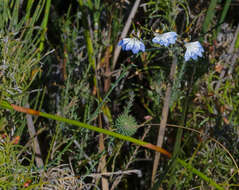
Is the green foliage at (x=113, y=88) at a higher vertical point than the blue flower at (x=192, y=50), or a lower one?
lower

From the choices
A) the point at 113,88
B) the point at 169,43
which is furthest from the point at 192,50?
the point at 113,88

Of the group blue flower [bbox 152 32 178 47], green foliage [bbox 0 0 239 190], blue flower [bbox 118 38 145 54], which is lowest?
green foliage [bbox 0 0 239 190]

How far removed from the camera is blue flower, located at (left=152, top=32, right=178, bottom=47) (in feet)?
2.56

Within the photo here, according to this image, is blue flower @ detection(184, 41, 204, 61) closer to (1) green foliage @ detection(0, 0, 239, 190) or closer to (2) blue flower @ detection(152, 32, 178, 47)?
(2) blue flower @ detection(152, 32, 178, 47)

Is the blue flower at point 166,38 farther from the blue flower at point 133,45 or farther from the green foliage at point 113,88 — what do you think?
the green foliage at point 113,88

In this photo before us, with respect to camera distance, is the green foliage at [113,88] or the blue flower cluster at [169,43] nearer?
the blue flower cluster at [169,43]

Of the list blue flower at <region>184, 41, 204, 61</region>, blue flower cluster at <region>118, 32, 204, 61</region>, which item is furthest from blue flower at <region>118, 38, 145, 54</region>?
blue flower at <region>184, 41, 204, 61</region>

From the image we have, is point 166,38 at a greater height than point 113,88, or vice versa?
point 166,38

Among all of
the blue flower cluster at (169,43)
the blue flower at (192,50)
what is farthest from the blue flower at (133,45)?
the blue flower at (192,50)

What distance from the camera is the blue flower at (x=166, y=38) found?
782mm

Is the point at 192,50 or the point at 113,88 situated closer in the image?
the point at 192,50

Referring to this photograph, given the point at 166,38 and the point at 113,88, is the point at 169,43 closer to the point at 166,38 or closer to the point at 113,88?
the point at 166,38

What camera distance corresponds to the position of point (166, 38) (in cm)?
79

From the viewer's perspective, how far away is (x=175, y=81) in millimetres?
972
